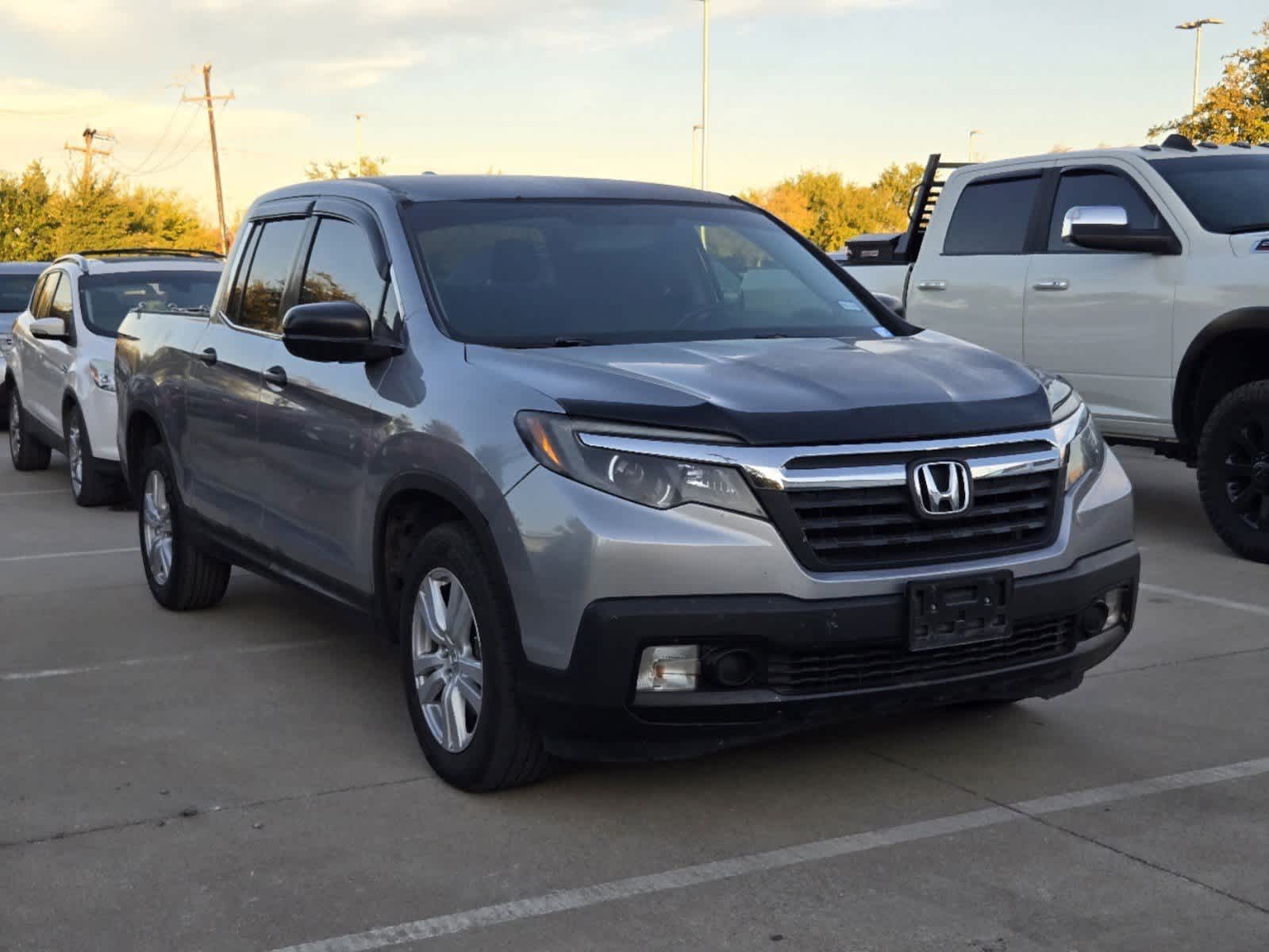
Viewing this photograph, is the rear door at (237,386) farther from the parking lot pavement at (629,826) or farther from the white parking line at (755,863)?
the white parking line at (755,863)

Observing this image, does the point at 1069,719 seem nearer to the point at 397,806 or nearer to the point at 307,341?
the point at 397,806

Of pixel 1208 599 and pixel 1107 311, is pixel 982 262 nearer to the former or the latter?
pixel 1107 311

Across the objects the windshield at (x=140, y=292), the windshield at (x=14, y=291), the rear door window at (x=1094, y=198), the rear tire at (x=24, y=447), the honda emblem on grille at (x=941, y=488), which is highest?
the rear door window at (x=1094, y=198)

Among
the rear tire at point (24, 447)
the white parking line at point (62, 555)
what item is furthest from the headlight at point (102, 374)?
the rear tire at point (24, 447)

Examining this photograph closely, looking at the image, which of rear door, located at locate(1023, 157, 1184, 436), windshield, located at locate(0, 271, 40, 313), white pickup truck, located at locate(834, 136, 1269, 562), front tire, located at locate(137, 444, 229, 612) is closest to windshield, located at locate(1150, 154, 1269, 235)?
white pickup truck, located at locate(834, 136, 1269, 562)

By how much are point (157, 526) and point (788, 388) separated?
400 centimetres

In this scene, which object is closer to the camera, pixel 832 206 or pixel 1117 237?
pixel 1117 237

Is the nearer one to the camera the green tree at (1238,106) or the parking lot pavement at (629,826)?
the parking lot pavement at (629,826)

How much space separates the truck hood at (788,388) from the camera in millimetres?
4094

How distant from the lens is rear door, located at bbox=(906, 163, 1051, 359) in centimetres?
916

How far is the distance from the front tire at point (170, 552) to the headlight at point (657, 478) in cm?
327

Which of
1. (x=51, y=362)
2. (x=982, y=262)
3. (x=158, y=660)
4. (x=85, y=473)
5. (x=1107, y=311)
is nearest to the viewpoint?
(x=158, y=660)

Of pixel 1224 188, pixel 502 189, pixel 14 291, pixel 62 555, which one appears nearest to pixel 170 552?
pixel 62 555

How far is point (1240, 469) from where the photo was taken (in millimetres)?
7902
